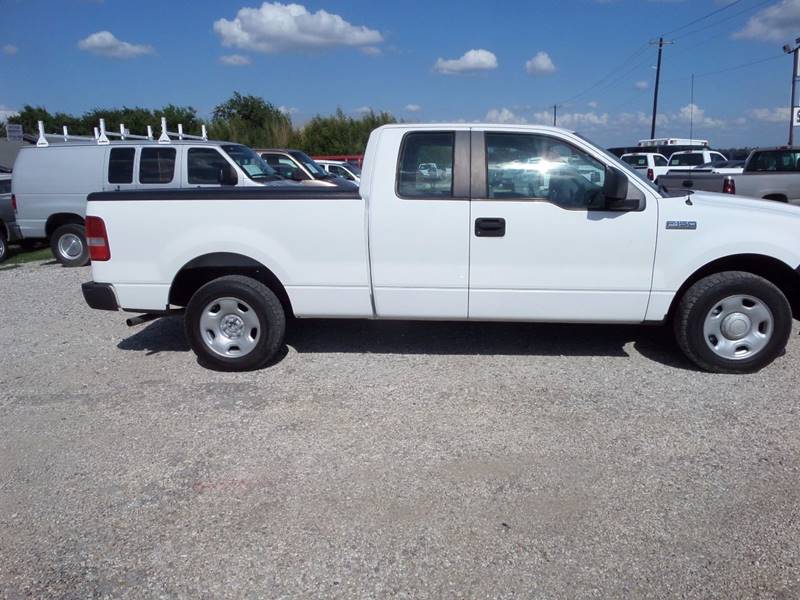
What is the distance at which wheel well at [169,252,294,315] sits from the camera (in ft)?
17.4

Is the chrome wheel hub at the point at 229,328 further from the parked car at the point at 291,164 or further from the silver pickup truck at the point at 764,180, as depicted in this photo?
the parked car at the point at 291,164

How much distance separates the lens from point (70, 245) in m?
11.4

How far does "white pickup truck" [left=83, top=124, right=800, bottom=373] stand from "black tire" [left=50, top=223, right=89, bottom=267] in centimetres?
665

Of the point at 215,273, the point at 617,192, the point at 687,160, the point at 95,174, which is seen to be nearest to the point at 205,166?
the point at 95,174

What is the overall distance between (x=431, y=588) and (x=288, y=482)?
1.18 m

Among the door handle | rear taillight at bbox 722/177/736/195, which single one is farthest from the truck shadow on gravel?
rear taillight at bbox 722/177/736/195

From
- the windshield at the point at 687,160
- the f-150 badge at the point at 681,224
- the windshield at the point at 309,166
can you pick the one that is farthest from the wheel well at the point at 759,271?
the windshield at the point at 687,160

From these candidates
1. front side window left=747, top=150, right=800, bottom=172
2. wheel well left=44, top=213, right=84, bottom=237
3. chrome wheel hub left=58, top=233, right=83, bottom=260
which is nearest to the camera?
wheel well left=44, top=213, right=84, bottom=237

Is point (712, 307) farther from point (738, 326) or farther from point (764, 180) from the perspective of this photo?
point (764, 180)

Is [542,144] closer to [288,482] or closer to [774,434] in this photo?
[774,434]

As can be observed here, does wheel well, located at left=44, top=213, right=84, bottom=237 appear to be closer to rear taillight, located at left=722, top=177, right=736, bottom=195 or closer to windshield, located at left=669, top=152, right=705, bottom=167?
rear taillight, located at left=722, top=177, right=736, bottom=195

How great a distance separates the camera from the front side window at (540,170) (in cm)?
505

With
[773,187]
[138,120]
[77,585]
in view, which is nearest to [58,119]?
[138,120]

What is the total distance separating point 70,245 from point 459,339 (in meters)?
8.10
